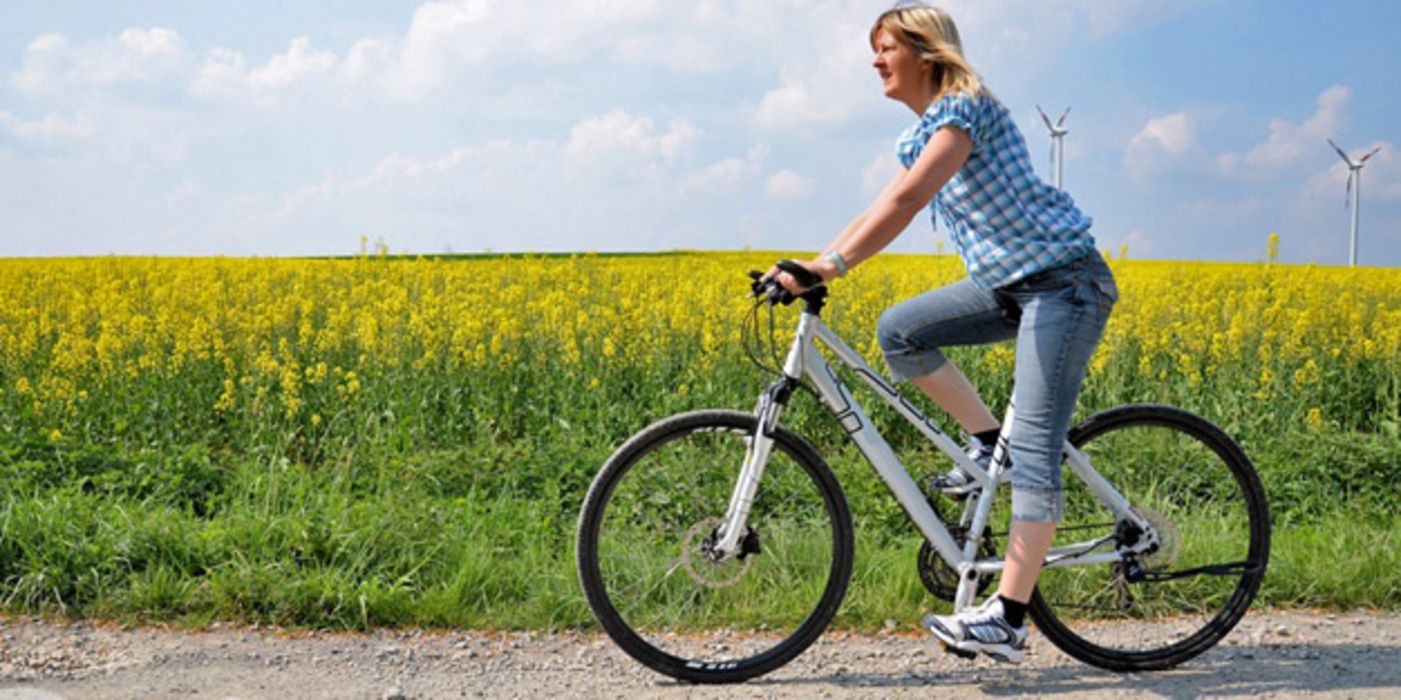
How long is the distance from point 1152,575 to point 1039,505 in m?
0.83

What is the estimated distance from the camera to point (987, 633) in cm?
382

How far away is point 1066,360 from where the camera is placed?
3.70 metres

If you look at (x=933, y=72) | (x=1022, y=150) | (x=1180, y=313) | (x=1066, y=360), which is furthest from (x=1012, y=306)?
(x=1180, y=313)

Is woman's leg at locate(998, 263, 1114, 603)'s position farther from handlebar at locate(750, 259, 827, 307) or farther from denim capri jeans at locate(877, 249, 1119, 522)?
handlebar at locate(750, 259, 827, 307)

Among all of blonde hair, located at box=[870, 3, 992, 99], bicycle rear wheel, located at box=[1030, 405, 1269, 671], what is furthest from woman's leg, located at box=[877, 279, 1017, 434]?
blonde hair, located at box=[870, 3, 992, 99]

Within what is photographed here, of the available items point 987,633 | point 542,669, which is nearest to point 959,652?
point 987,633

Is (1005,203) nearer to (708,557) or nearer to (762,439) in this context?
(762,439)

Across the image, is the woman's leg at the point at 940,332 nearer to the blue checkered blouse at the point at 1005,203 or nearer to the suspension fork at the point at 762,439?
the blue checkered blouse at the point at 1005,203

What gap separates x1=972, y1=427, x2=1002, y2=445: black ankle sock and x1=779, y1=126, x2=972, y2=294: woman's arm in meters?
0.83

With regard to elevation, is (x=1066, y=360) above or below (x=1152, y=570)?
above

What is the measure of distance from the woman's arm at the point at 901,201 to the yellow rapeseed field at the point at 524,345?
3747 mm

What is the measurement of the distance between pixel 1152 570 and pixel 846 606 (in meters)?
1.09

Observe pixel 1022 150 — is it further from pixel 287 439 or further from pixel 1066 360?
pixel 287 439

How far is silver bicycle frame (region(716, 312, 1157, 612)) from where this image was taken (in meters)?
3.83
